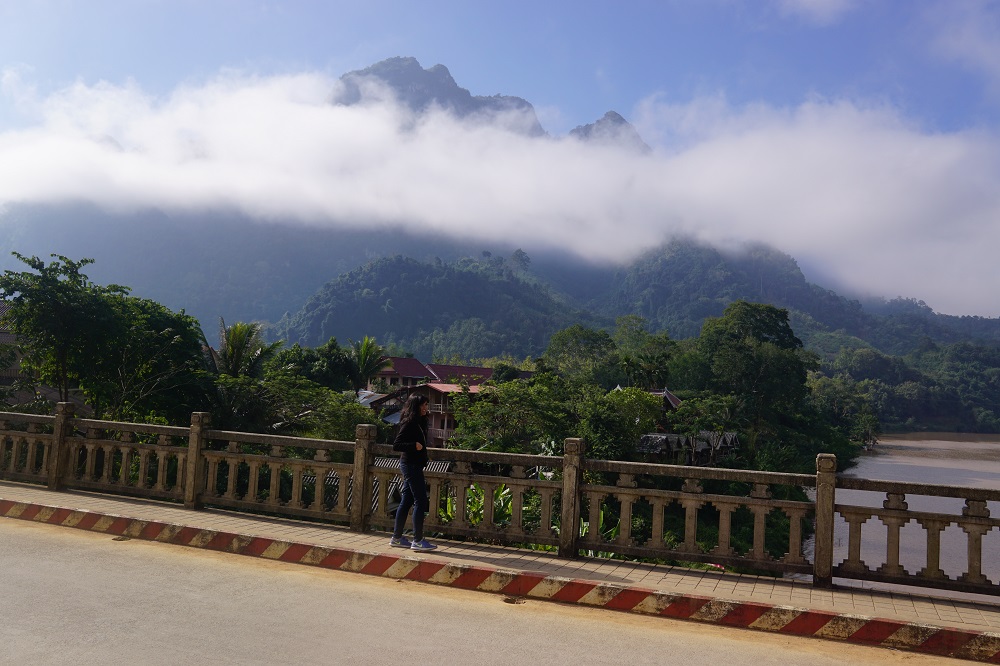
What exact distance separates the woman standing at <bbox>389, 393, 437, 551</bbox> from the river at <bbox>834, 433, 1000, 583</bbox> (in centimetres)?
471

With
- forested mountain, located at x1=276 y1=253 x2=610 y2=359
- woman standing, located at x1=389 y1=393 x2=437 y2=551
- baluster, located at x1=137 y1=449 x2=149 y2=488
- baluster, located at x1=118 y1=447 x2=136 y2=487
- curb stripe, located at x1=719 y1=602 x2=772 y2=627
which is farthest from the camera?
forested mountain, located at x1=276 y1=253 x2=610 y2=359

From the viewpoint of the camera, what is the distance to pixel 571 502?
24.5 ft

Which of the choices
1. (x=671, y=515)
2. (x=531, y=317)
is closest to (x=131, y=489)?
(x=671, y=515)

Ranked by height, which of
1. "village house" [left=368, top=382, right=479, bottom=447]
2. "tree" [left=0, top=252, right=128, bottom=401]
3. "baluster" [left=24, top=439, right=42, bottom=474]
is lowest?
"village house" [left=368, top=382, right=479, bottom=447]

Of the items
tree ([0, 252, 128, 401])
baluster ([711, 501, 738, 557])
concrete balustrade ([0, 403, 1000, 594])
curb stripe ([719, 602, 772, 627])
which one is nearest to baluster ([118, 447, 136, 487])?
concrete balustrade ([0, 403, 1000, 594])

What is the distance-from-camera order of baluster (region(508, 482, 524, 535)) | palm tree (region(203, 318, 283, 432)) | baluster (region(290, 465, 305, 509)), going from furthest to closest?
palm tree (region(203, 318, 283, 432)), baluster (region(290, 465, 305, 509)), baluster (region(508, 482, 524, 535))

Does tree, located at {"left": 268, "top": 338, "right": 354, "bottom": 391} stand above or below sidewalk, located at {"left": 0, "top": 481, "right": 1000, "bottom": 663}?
above

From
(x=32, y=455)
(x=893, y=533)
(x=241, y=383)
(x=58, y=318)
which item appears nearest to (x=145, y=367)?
(x=58, y=318)

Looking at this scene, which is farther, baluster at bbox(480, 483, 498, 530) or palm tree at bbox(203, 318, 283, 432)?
palm tree at bbox(203, 318, 283, 432)

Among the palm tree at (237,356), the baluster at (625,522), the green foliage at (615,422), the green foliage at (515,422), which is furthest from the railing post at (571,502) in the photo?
the palm tree at (237,356)

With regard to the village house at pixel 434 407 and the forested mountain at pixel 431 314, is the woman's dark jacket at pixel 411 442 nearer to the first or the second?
the village house at pixel 434 407

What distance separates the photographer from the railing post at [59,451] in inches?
404

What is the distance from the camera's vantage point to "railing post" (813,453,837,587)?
671 centimetres

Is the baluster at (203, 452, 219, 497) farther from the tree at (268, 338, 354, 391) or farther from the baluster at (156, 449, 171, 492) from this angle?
the tree at (268, 338, 354, 391)
